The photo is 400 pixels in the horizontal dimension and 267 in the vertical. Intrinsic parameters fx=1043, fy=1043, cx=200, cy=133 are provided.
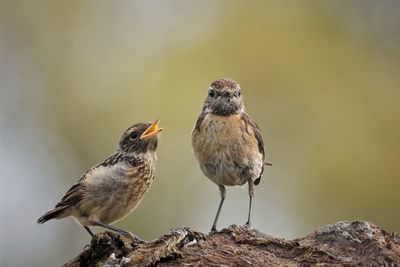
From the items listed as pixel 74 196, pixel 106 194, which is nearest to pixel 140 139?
pixel 106 194

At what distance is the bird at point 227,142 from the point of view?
399 inches

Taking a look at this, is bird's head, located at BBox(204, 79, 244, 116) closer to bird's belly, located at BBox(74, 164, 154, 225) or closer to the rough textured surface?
bird's belly, located at BBox(74, 164, 154, 225)

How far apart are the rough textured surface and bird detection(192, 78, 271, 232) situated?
205cm

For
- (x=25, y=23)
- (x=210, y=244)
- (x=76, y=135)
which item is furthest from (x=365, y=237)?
(x=25, y=23)

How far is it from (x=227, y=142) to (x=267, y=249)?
2448 millimetres

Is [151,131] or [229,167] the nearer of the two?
[229,167]

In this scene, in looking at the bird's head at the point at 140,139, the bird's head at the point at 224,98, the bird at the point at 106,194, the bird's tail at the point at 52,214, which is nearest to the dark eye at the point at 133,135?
the bird's head at the point at 140,139

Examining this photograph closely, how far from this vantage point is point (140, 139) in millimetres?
10781

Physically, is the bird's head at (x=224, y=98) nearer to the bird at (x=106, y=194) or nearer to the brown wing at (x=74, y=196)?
the bird at (x=106, y=194)

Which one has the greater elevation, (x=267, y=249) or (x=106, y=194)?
(x=106, y=194)

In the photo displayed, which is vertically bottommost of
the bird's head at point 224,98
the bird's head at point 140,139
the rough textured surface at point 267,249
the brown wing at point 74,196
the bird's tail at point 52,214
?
the rough textured surface at point 267,249

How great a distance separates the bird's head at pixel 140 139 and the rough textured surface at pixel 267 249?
111 inches

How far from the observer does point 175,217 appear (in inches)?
605

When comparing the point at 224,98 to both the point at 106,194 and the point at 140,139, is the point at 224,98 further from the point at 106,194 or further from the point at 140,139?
A: the point at 106,194
